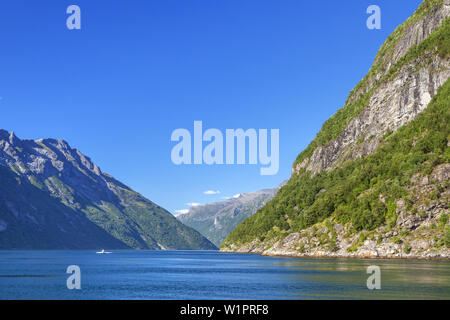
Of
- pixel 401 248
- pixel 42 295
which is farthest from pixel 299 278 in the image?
pixel 401 248

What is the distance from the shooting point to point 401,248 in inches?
6683

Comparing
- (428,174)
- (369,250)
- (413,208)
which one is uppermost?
(428,174)

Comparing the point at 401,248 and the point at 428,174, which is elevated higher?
the point at 428,174

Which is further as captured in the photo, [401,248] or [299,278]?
[401,248]

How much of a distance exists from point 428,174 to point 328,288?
11873 cm
